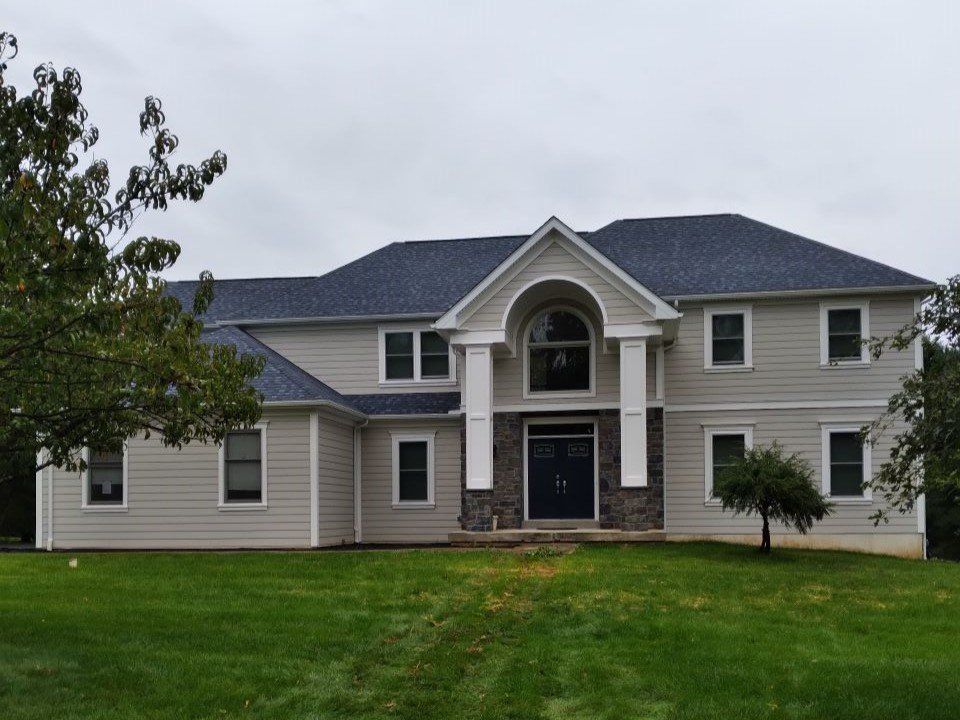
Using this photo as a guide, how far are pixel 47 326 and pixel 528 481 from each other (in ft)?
51.5

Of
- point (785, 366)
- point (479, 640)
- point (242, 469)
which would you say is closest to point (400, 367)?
point (242, 469)

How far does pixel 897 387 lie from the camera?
23.0 meters

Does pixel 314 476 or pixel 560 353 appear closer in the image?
pixel 314 476

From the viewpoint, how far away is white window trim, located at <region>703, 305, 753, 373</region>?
2348 centimetres

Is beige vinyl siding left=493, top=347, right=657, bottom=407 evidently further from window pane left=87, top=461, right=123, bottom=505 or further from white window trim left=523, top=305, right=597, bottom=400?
window pane left=87, top=461, right=123, bottom=505

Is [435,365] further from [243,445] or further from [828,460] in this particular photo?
[828,460]

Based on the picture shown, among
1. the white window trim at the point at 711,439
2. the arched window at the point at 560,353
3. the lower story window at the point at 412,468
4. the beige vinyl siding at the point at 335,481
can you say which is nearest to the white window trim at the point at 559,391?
the arched window at the point at 560,353

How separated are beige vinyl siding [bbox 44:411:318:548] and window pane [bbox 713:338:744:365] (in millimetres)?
9247

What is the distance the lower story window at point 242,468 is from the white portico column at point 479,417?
450cm

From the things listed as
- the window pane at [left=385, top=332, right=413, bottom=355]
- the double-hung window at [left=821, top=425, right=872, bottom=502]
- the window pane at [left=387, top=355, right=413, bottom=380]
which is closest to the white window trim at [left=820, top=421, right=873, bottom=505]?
the double-hung window at [left=821, top=425, right=872, bottom=502]

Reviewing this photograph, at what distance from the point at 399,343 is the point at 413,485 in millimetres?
3610

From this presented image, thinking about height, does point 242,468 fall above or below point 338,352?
below

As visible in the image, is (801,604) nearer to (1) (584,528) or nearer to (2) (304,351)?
(1) (584,528)

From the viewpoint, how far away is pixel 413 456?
25.0 m
